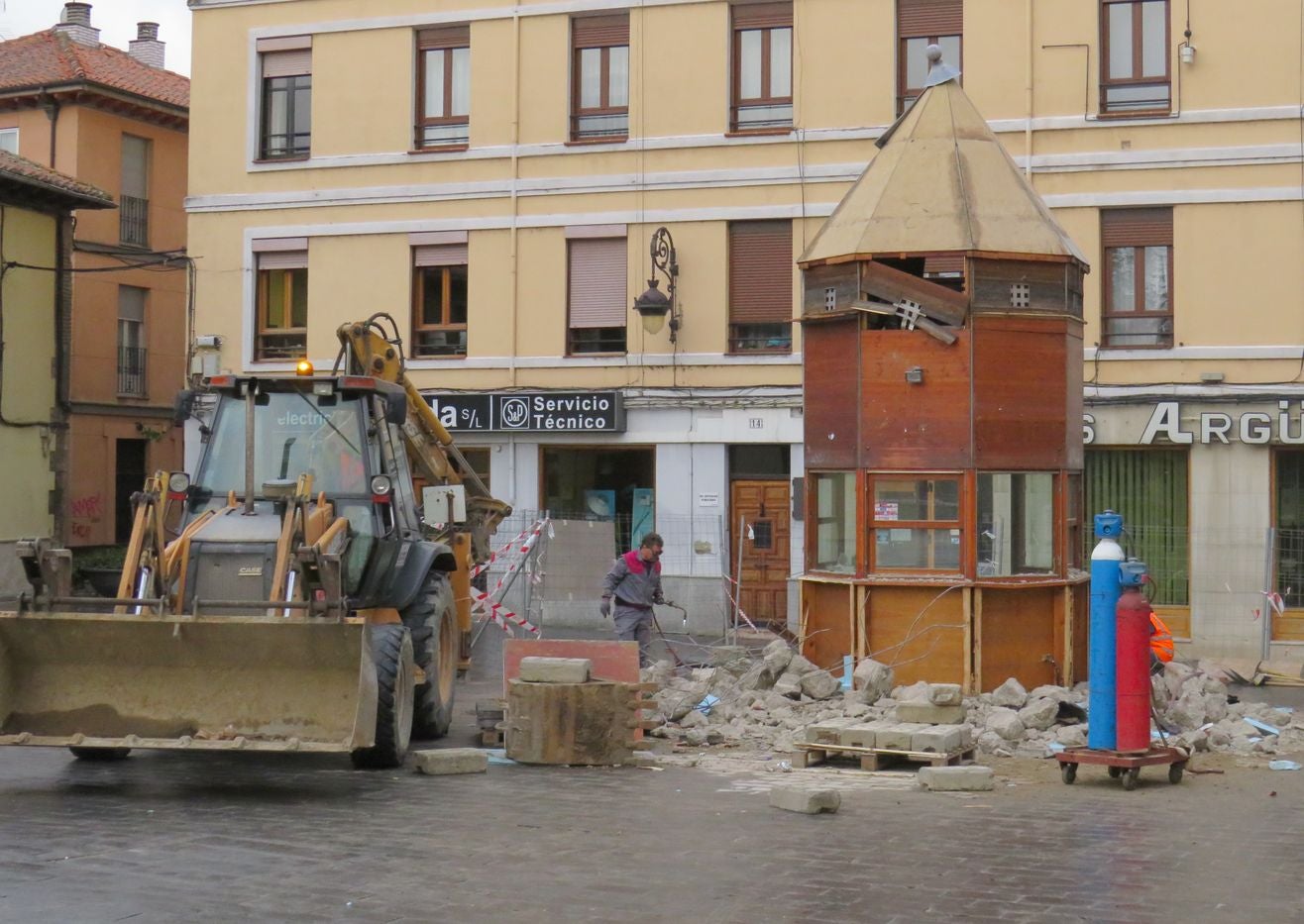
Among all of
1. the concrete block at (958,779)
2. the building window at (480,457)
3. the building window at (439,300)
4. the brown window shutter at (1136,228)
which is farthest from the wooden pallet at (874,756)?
the building window at (439,300)

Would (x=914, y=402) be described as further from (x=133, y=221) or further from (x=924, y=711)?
(x=133, y=221)

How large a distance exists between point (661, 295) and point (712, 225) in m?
1.34

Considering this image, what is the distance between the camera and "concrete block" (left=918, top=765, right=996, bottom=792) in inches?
449

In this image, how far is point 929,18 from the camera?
24.7 metres

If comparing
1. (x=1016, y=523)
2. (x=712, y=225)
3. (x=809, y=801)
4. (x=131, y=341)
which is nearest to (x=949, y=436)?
(x=1016, y=523)

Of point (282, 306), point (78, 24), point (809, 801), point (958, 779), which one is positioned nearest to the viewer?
point (809, 801)

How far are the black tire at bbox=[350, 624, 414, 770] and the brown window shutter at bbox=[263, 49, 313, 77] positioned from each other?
17.4m

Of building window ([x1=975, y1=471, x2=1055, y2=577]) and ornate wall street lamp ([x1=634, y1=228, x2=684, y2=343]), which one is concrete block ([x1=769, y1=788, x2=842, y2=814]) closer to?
building window ([x1=975, y1=471, x2=1055, y2=577])

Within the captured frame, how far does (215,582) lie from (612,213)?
1494 centimetres

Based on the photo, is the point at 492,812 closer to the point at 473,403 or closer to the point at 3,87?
the point at 473,403

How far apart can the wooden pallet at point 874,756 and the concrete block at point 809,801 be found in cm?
167

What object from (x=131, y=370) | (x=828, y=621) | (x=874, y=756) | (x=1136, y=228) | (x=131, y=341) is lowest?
(x=874, y=756)

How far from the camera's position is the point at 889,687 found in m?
14.8

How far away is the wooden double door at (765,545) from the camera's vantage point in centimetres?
2552
